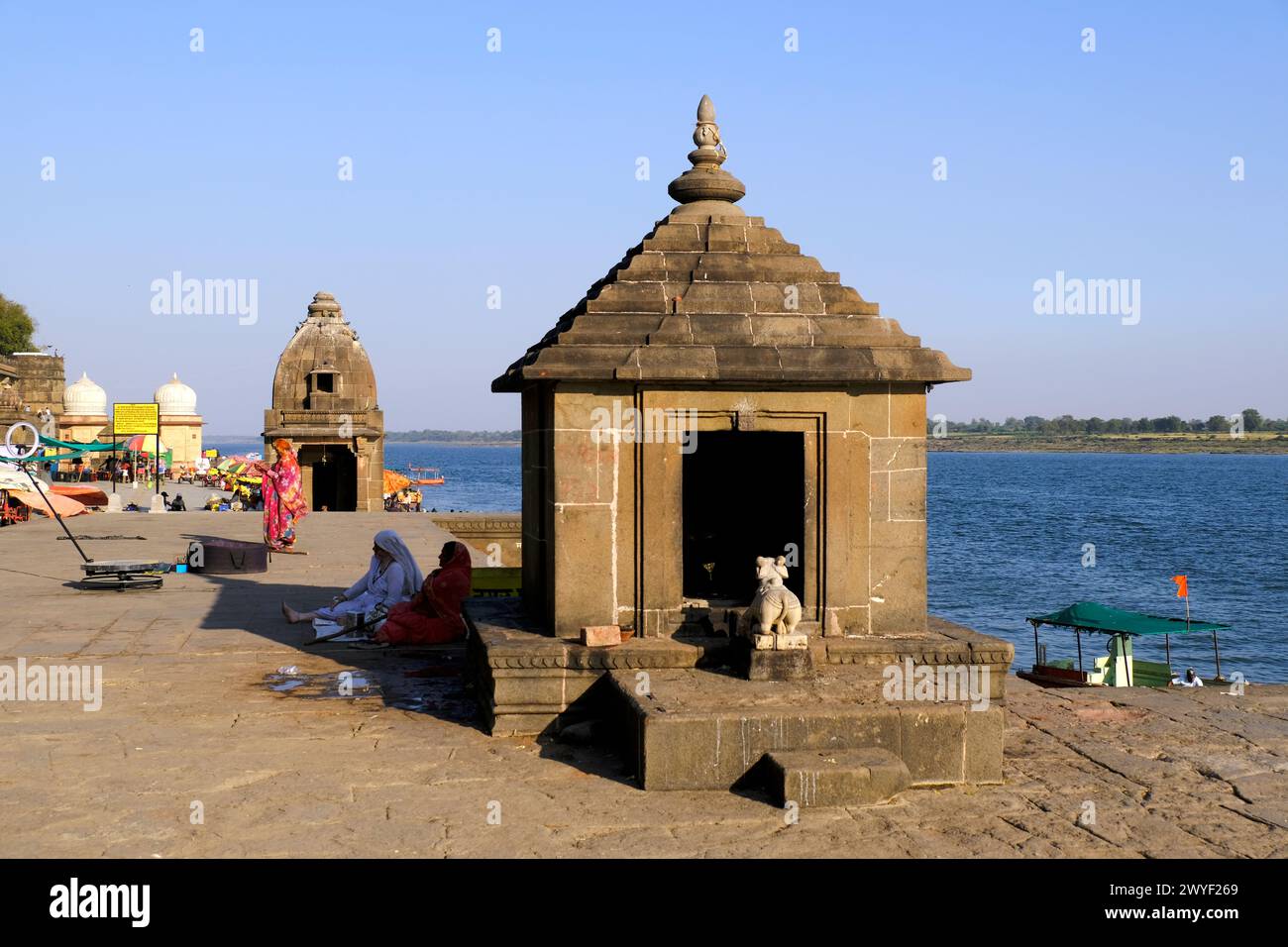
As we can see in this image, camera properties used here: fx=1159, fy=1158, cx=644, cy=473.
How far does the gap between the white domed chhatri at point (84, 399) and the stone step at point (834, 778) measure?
67.3 m

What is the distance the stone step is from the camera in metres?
6.20

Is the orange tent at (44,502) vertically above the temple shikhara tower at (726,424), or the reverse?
the temple shikhara tower at (726,424)

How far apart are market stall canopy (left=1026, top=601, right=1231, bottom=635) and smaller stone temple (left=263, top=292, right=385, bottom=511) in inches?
762

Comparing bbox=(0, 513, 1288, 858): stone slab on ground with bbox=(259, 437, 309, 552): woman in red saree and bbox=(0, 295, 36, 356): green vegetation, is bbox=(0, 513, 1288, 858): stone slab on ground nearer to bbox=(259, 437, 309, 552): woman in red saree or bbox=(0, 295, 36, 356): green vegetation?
bbox=(259, 437, 309, 552): woman in red saree

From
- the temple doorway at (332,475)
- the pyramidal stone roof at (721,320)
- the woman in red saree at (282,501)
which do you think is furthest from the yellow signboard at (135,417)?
the pyramidal stone roof at (721,320)

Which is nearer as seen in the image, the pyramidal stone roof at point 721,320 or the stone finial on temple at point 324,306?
the pyramidal stone roof at point 721,320

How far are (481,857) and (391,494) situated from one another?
49669 mm

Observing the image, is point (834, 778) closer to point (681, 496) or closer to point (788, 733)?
point (788, 733)

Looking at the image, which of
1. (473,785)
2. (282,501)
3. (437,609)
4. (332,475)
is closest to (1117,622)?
(437,609)

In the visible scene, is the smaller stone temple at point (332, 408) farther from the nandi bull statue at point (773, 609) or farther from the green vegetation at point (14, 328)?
the green vegetation at point (14, 328)

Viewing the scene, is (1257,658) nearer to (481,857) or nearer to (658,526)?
(658,526)

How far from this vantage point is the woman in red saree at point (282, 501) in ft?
60.7

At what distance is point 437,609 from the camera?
436 inches
